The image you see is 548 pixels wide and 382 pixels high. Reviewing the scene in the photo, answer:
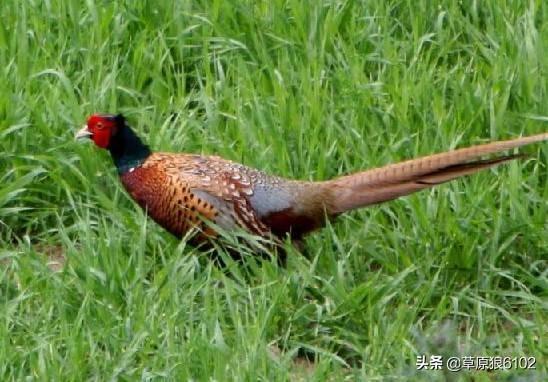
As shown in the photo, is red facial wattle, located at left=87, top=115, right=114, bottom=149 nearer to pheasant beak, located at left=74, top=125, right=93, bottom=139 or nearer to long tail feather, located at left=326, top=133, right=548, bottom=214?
pheasant beak, located at left=74, top=125, right=93, bottom=139

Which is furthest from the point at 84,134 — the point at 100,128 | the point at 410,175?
the point at 410,175

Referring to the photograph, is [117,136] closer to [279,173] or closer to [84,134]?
[84,134]

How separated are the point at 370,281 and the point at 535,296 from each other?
0.52 metres

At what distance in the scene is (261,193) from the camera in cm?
540

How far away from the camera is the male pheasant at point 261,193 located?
525cm

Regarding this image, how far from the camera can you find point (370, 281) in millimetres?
5078

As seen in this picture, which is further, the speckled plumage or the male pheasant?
the speckled plumage

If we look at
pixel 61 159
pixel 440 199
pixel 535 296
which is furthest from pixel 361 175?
pixel 61 159

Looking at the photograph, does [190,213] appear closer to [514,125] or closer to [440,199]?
[440,199]

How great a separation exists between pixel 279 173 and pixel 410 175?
1.87ft

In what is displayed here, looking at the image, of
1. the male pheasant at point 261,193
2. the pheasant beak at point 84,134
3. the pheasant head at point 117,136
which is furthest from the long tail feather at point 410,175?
the pheasant beak at point 84,134

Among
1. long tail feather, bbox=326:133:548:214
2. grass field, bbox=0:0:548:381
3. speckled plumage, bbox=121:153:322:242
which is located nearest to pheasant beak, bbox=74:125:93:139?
grass field, bbox=0:0:548:381

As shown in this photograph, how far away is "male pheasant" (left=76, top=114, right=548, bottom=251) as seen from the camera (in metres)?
5.25

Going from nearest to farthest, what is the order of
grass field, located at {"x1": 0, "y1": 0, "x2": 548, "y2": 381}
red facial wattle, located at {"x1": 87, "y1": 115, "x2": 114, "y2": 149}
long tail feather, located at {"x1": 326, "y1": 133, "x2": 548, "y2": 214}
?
1. grass field, located at {"x1": 0, "y1": 0, "x2": 548, "y2": 381}
2. long tail feather, located at {"x1": 326, "y1": 133, "x2": 548, "y2": 214}
3. red facial wattle, located at {"x1": 87, "y1": 115, "x2": 114, "y2": 149}
